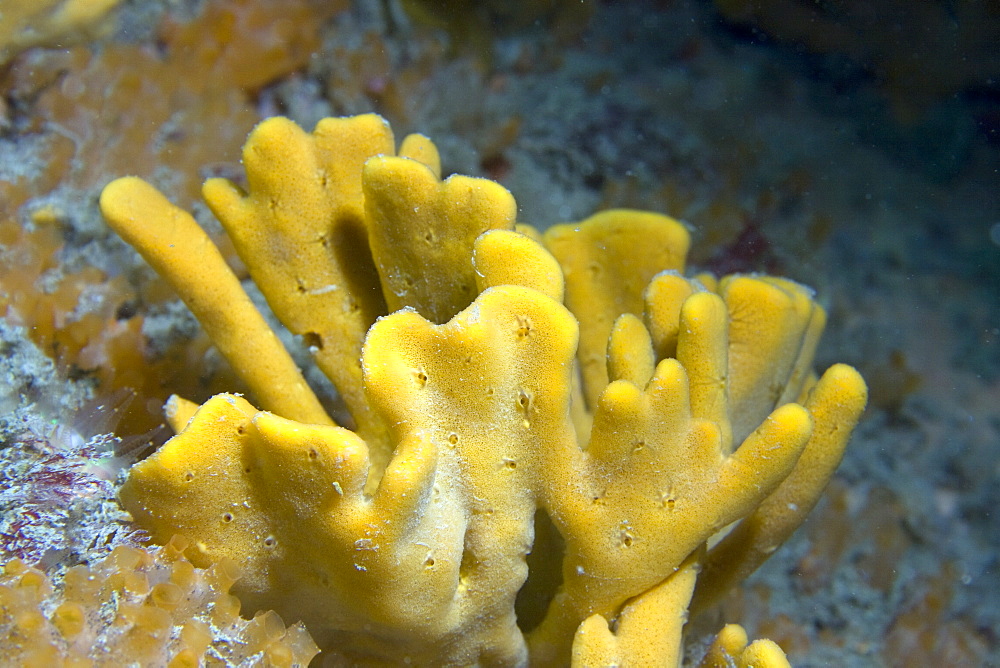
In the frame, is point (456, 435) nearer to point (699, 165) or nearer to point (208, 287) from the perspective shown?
point (208, 287)

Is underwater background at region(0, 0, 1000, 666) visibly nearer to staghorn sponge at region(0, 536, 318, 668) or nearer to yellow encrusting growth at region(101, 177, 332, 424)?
yellow encrusting growth at region(101, 177, 332, 424)

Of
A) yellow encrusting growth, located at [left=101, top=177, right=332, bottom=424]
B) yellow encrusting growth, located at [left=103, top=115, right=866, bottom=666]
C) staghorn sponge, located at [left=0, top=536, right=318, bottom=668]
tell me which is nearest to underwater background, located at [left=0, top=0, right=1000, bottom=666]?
yellow encrusting growth, located at [left=101, top=177, right=332, bottom=424]

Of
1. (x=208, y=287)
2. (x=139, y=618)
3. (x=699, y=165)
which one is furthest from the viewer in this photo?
(x=699, y=165)

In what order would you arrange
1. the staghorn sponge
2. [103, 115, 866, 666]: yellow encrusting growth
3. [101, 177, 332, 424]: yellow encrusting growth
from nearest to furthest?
1. the staghorn sponge
2. [103, 115, 866, 666]: yellow encrusting growth
3. [101, 177, 332, 424]: yellow encrusting growth

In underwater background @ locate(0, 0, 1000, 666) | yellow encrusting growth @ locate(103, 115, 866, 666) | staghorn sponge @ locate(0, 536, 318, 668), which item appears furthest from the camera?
underwater background @ locate(0, 0, 1000, 666)

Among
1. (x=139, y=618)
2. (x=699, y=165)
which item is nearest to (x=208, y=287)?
(x=139, y=618)

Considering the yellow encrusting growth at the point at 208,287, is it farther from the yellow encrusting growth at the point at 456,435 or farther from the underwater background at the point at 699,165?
the underwater background at the point at 699,165
